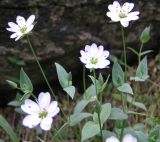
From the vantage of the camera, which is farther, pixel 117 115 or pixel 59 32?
pixel 59 32

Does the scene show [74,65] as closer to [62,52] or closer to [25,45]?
[62,52]

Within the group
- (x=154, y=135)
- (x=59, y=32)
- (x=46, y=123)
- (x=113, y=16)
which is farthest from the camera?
(x=59, y=32)

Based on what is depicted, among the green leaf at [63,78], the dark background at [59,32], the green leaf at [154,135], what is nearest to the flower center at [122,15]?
the green leaf at [63,78]

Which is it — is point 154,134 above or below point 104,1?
below

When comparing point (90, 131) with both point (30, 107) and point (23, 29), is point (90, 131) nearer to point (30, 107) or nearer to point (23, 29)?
point (30, 107)

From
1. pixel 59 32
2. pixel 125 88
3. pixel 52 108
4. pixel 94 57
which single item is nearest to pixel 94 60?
pixel 94 57

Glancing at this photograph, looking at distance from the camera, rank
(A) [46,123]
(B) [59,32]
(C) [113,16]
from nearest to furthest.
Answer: (A) [46,123] < (C) [113,16] < (B) [59,32]

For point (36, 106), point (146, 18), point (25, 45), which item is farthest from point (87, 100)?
point (146, 18)
